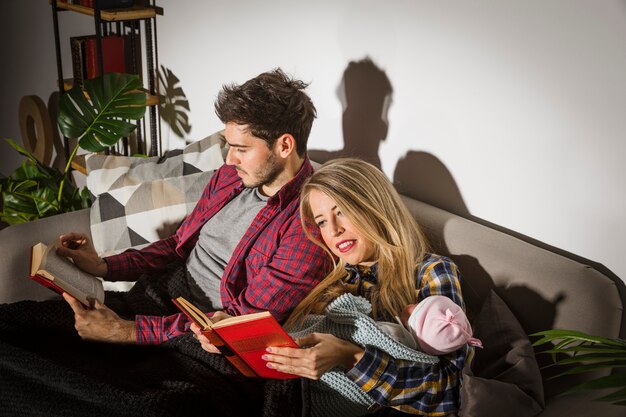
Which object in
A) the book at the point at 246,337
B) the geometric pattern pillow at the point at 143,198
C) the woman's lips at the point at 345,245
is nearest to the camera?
the book at the point at 246,337

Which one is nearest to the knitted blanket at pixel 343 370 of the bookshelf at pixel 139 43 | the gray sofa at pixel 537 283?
the gray sofa at pixel 537 283

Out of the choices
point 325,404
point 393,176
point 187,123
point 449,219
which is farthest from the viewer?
point 187,123

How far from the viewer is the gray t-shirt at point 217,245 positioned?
1776mm

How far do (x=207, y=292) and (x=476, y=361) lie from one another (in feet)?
2.64

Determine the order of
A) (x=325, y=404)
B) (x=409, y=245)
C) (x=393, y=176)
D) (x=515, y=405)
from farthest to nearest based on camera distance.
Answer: (x=393, y=176) < (x=409, y=245) < (x=325, y=404) < (x=515, y=405)

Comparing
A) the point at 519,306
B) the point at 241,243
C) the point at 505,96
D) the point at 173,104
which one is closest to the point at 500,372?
the point at 519,306

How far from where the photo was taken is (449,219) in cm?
154

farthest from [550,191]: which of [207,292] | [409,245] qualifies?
[207,292]

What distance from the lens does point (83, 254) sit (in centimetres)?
182

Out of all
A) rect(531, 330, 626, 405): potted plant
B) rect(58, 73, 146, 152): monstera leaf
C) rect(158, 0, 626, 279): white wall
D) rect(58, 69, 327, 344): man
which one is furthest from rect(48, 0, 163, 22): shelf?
rect(531, 330, 626, 405): potted plant

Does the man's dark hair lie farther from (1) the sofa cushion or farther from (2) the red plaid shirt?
(1) the sofa cushion

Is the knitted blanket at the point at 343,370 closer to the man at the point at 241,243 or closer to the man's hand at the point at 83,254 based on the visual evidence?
the man at the point at 241,243

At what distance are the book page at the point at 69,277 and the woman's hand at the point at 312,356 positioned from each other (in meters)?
0.59

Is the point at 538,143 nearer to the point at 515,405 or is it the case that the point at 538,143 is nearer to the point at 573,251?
the point at 573,251
